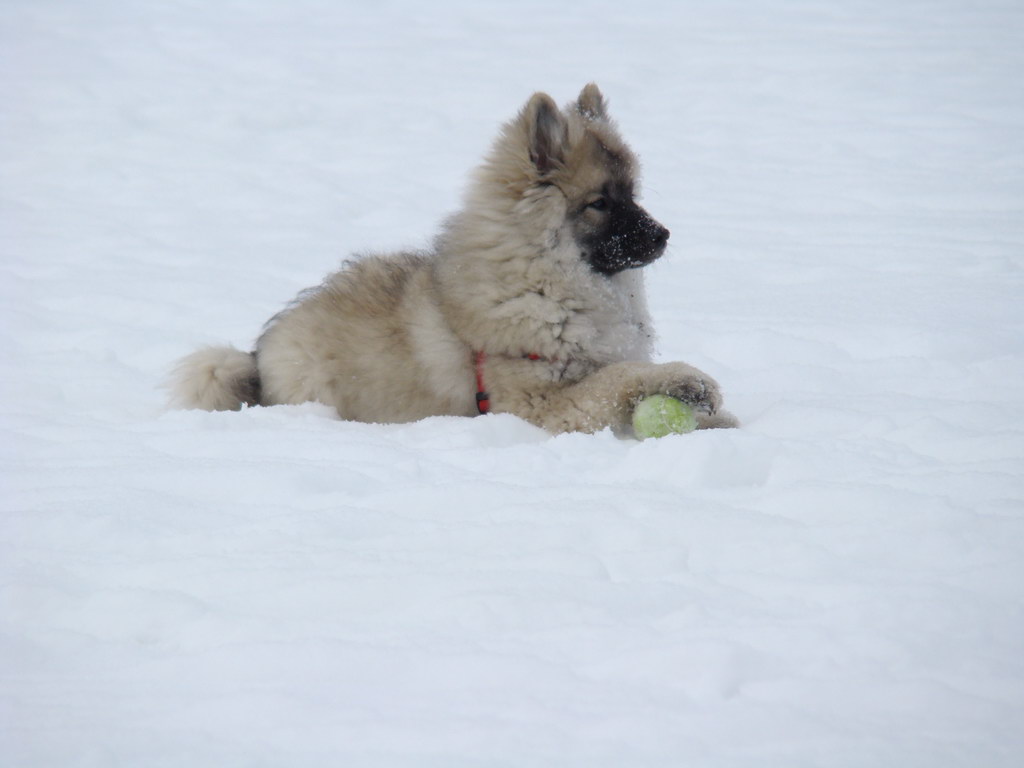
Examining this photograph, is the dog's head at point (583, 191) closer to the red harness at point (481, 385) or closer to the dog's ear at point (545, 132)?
the dog's ear at point (545, 132)

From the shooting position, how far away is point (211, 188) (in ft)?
27.5

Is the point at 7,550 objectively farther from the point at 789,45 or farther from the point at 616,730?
the point at 789,45

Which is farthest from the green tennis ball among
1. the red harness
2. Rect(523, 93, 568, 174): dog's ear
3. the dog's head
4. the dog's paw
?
Rect(523, 93, 568, 174): dog's ear

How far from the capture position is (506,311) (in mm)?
3977

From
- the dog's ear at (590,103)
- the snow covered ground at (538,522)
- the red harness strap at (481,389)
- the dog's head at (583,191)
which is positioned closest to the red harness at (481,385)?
the red harness strap at (481,389)

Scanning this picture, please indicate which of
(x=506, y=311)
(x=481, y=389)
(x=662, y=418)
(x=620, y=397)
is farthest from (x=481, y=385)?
(x=662, y=418)

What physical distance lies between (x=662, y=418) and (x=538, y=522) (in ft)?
3.33

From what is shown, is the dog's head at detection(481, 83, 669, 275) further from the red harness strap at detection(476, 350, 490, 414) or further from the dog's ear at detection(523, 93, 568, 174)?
the red harness strap at detection(476, 350, 490, 414)

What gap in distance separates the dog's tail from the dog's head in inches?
55.5

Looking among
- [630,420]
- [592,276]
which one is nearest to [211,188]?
[592,276]

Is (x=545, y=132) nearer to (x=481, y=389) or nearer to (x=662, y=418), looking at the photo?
(x=481, y=389)

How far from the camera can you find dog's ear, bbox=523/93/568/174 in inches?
155

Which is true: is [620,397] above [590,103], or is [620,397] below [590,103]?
below

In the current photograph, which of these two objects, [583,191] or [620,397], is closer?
[620,397]
